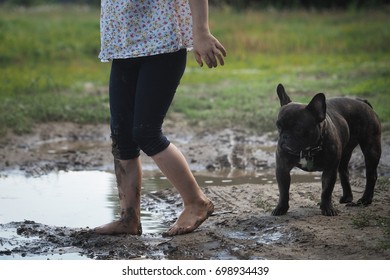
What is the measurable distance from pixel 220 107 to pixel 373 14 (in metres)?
16.4

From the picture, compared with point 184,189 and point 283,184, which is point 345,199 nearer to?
point 283,184

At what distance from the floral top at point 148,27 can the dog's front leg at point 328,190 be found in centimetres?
133

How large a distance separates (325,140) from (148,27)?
1.41 m

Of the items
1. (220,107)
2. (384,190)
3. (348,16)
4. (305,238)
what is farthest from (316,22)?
(305,238)

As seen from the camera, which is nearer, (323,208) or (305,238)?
(305,238)

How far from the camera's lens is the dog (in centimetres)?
554

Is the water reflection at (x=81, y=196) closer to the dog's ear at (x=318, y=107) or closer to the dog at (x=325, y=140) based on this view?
the dog at (x=325, y=140)

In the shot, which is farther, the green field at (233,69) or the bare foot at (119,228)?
the green field at (233,69)

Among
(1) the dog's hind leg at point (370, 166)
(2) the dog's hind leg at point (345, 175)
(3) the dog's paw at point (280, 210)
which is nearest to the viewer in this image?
(3) the dog's paw at point (280, 210)

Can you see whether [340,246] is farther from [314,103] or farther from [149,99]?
[149,99]

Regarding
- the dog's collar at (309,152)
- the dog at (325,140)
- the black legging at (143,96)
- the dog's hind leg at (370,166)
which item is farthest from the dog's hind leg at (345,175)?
the black legging at (143,96)

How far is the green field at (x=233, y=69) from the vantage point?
10766 mm

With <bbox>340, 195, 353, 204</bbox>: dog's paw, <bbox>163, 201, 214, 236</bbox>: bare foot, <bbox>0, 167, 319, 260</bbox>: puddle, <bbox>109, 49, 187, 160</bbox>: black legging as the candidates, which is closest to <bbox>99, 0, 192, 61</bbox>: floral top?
<bbox>109, 49, 187, 160</bbox>: black legging
